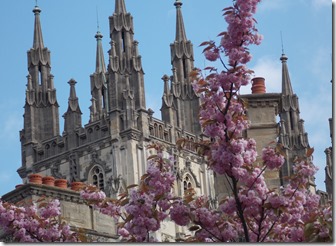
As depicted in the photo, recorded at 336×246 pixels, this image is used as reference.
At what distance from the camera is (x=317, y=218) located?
2038cm

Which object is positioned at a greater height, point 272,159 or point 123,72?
point 123,72

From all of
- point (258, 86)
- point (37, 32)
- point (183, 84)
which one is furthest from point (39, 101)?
point (258, 86)

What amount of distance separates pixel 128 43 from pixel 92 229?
48.7 m

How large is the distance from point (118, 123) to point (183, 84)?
30.4ft

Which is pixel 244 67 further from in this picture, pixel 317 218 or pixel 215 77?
pixel 317 218

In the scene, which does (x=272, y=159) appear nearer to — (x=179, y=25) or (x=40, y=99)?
(x=40, y=99)

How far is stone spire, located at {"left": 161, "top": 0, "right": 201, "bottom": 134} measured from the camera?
90688 millimetres

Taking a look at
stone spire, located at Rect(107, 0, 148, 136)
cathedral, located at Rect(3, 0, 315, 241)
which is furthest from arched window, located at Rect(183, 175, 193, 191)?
stone spire, located at Rect(107, 0, 148, 136)

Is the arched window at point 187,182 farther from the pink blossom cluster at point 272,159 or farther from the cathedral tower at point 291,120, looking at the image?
the pink blossom cluster at point 272,159

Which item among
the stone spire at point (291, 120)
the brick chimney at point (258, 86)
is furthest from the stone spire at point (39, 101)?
the brick chimney at point (258, 86)

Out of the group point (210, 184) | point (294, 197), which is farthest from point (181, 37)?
point (294, 197)

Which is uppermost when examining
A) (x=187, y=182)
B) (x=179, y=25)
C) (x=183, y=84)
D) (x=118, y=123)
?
(x=179, y=25)

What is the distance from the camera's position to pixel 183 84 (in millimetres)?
92250

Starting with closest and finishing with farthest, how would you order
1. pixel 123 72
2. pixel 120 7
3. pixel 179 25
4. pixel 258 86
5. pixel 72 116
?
pixel 258 86, pixel 123 72, pixel 120 7, pixel 72 116, pixel 179 25
